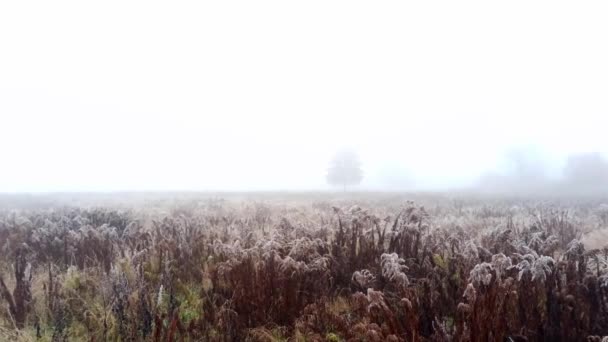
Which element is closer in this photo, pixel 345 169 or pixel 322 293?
pixel 322 293

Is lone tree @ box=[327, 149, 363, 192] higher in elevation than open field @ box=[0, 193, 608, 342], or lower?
higher

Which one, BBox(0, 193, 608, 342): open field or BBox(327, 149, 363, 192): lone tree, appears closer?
BBox(0, 193, 608, 342): open field

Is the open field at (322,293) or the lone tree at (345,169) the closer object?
the open field at (322,293)

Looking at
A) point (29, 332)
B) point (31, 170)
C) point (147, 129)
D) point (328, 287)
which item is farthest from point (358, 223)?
point (147, 129)

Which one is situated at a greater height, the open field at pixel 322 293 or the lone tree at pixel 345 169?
the lone tree at pixel 345 169

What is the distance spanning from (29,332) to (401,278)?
140 inches

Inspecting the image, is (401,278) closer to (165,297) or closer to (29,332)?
(165,297)

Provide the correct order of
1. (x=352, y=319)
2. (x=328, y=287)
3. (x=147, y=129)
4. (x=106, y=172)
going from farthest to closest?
(x=147, y=129), (x=106, y=172), (x=328, y=287), (x=352, y=319)

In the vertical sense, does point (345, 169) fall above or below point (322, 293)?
above

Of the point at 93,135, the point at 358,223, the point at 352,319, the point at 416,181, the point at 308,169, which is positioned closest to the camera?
the point at 352,319

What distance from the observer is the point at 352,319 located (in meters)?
3.97

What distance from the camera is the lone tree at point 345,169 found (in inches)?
2633

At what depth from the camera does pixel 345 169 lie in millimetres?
67125

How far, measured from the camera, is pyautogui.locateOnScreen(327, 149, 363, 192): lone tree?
66875 millimetres
